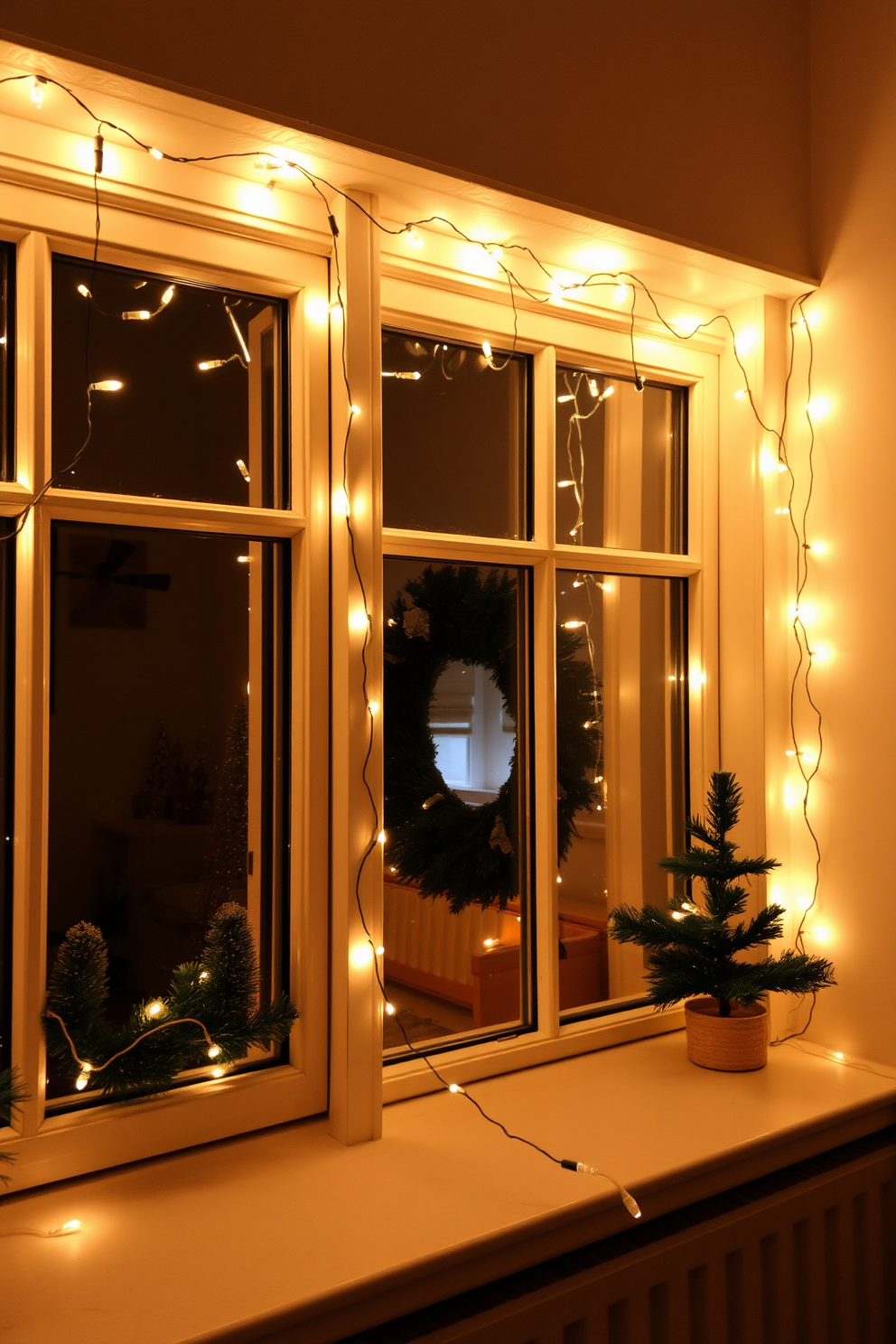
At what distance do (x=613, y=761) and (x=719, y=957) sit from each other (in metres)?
0.46

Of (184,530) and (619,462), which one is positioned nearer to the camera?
(184,530)

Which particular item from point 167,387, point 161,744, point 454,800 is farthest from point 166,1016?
point 167,387

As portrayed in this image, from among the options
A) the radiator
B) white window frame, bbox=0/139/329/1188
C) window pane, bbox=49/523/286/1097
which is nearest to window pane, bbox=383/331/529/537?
white window frame, bbox=0/139/329/1188

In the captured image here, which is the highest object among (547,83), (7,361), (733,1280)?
(547,83)

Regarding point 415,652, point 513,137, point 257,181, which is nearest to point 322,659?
point 415,652

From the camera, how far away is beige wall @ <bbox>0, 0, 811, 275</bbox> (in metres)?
1.32

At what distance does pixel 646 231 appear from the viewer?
→ 69.7 inches

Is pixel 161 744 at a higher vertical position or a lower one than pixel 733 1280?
higher

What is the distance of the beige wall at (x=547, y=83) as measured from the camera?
4.32ft

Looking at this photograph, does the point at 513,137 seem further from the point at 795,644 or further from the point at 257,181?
the point at 795,644

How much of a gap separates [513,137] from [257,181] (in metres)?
0.43

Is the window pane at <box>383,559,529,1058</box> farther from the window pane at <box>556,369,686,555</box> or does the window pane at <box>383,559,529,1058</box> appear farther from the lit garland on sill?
the window pane at <box>556,369,686,555</box>

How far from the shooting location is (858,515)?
1949 millimetres

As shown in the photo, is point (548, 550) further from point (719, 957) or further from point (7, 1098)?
point (7, 1098)
